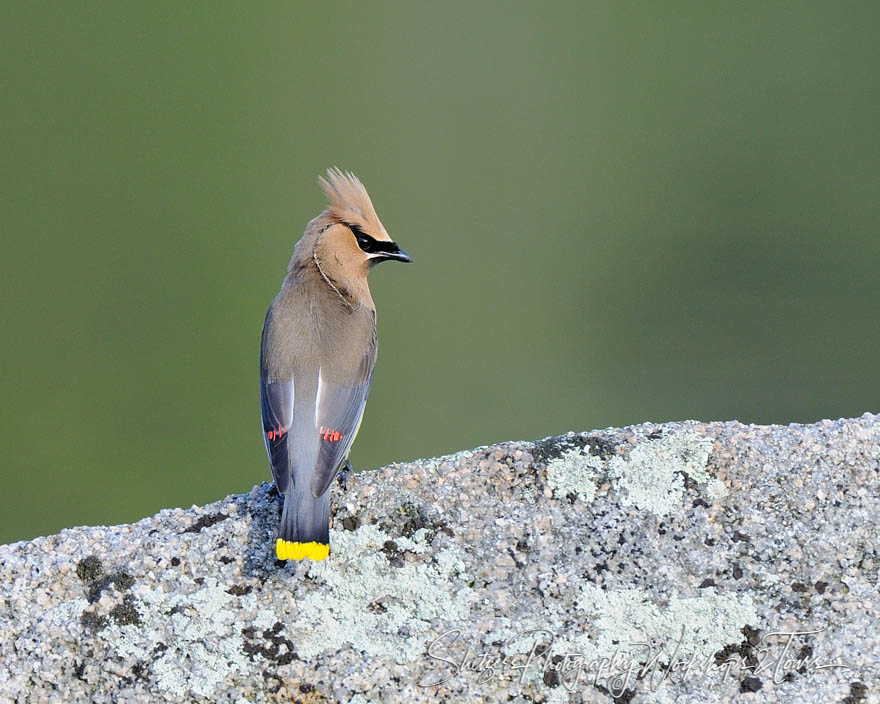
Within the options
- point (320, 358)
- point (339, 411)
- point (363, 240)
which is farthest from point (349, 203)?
point (339, 411)

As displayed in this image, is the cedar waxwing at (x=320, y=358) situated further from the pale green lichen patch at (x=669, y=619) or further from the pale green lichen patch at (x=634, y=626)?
the pale green lichen patch at (x=669, y=619)

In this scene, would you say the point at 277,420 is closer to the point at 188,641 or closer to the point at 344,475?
the point at 344,475

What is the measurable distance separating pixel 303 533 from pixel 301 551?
38 mm

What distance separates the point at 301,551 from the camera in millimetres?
2684

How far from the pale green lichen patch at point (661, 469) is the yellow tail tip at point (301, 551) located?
0.66 meters

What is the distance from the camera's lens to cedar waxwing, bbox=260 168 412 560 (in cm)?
302

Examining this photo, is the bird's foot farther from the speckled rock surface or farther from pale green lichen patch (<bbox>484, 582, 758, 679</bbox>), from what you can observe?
pale green lichen patch (<bbox>484, 582, 758, 679</bbox>)

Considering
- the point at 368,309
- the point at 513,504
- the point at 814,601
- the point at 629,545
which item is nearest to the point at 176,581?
the point at 513,504

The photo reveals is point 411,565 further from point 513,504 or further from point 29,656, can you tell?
point 29,656

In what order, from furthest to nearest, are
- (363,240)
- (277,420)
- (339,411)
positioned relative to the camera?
(363,240), (339,411), (277,420)

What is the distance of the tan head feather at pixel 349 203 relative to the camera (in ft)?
14.6

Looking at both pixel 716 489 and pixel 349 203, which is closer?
pixel 716 489

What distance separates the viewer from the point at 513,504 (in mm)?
2836

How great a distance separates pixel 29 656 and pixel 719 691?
4.50 ft
